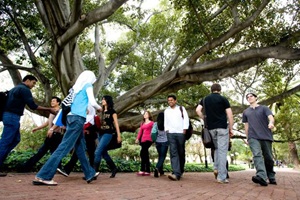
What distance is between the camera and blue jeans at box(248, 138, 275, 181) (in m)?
5.79

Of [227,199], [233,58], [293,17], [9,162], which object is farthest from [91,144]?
[293,17]

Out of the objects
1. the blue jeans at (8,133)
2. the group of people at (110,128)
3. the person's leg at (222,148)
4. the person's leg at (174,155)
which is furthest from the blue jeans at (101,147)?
the person's leg at (222,148)

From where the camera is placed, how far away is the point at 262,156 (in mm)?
5973

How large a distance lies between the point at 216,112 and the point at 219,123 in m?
0.25

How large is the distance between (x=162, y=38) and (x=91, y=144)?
1049 centimetres

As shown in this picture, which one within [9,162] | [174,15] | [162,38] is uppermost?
[174,15]

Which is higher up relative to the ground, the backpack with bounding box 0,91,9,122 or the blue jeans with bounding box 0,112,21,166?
the backpack with bounding box 0,91,9,122

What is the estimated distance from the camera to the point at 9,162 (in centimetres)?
685

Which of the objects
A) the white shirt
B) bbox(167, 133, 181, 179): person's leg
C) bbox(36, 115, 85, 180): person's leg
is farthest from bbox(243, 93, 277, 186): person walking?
bbox(36, 115, 85, 180): person's leg

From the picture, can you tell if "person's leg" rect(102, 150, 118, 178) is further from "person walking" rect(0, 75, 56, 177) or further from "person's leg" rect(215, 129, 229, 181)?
"person's leg" rect(215, 129, 229, 181)

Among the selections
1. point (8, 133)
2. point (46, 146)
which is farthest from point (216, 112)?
point (8, 133)

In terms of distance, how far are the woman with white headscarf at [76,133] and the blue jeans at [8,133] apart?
1.27 metres

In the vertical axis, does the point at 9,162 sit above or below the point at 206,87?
below

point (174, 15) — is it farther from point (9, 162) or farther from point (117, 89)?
point (9, 162)
